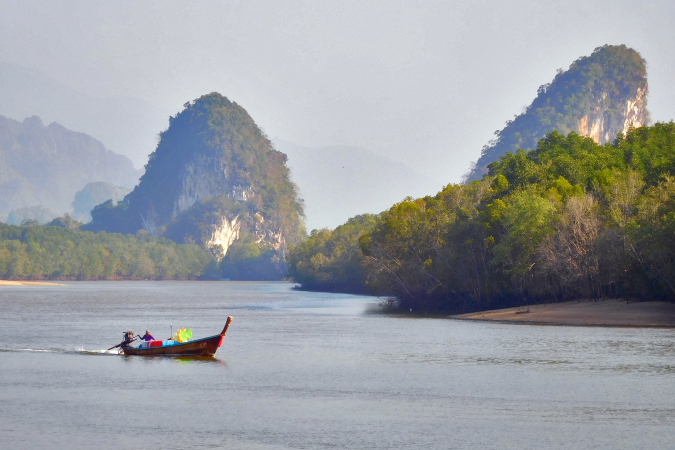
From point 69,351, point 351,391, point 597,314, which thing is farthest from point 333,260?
point 351,391

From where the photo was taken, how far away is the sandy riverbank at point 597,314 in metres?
61.5

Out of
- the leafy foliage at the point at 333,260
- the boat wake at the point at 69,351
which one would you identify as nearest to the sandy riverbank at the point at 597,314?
the boat wake at the point at 69,351

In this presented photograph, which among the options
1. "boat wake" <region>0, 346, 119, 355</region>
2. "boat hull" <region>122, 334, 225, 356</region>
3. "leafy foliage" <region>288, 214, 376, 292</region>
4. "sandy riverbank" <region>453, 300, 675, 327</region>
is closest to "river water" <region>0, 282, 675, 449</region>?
"boat wake" <region>0, 346, 119, 355</region>

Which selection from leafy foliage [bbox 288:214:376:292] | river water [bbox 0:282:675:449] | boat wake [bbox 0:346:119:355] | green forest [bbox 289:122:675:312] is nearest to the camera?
river water [bbox 0:282:675:449]

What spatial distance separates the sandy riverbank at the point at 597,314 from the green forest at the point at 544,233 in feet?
4.93

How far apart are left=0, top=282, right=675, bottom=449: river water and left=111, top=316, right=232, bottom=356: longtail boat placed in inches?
21.4

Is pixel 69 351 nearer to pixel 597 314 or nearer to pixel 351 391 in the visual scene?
pixel 351 391

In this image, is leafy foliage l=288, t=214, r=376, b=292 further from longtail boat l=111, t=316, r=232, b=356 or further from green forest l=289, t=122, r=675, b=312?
longtail boat l=111, t=316, r=232, b=356

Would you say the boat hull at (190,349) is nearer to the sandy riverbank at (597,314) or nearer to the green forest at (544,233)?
the sandy riverbank at (597,314)

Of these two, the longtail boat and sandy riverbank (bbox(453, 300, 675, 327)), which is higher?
sandy riverbank (bbox(453, 300, 675, 327))

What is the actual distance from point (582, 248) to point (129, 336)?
36359 millimetres

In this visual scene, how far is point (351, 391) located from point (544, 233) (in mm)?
38814

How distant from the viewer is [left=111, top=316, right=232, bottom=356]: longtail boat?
1758 inches

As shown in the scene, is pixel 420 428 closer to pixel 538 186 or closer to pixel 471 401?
pixel 471 401
